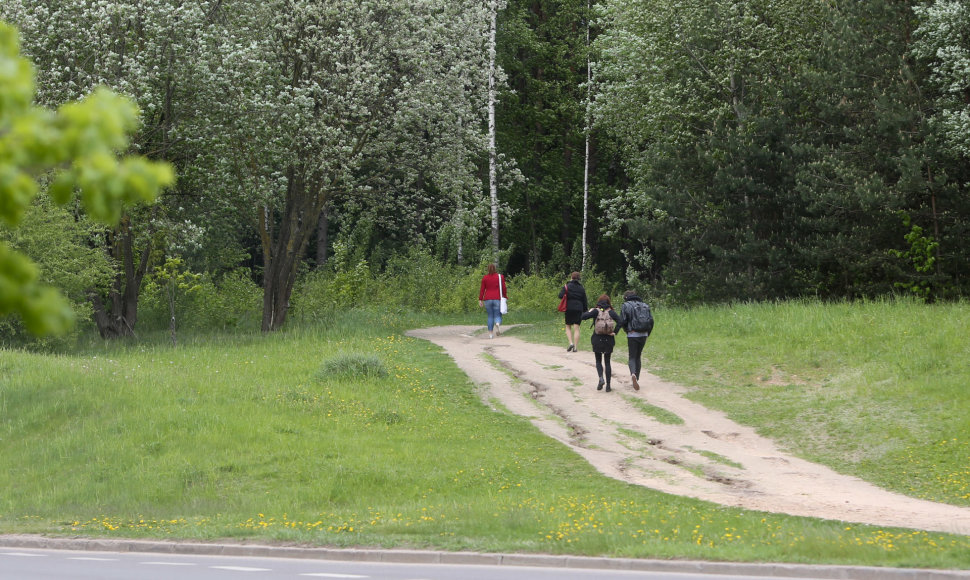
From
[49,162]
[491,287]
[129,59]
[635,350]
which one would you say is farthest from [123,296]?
[49,162]

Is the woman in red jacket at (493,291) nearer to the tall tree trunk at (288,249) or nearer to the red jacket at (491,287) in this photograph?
the red jacket at (491,287)

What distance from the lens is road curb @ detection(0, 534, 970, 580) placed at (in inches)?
369

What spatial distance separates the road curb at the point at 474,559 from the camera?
9.38m

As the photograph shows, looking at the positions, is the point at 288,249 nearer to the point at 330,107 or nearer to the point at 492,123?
the point at 330,107

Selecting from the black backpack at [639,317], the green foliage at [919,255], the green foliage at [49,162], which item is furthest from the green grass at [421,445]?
the green foliage at [49,162]

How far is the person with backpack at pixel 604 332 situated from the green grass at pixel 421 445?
204cm

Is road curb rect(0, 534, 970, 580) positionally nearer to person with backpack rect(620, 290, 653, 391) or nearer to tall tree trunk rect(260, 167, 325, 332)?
person with backpack rect(620, 290, 653, 391)

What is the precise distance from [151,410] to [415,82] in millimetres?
14188

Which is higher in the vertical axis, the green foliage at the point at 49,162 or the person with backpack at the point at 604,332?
the green foliage at the point at 49,162

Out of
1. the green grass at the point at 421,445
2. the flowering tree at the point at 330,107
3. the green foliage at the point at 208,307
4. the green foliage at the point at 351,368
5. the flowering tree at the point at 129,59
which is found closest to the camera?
the green grass at the point at 421,445

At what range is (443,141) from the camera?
99.8 feet

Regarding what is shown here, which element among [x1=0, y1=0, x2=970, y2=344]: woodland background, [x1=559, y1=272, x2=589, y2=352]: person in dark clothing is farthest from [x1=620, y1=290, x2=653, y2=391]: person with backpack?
[x1=0, y1=0, x2=970, y2=344]: woodland background

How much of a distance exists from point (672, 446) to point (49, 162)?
556 inches

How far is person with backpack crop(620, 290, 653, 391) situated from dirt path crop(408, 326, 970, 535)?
19.6 inches
